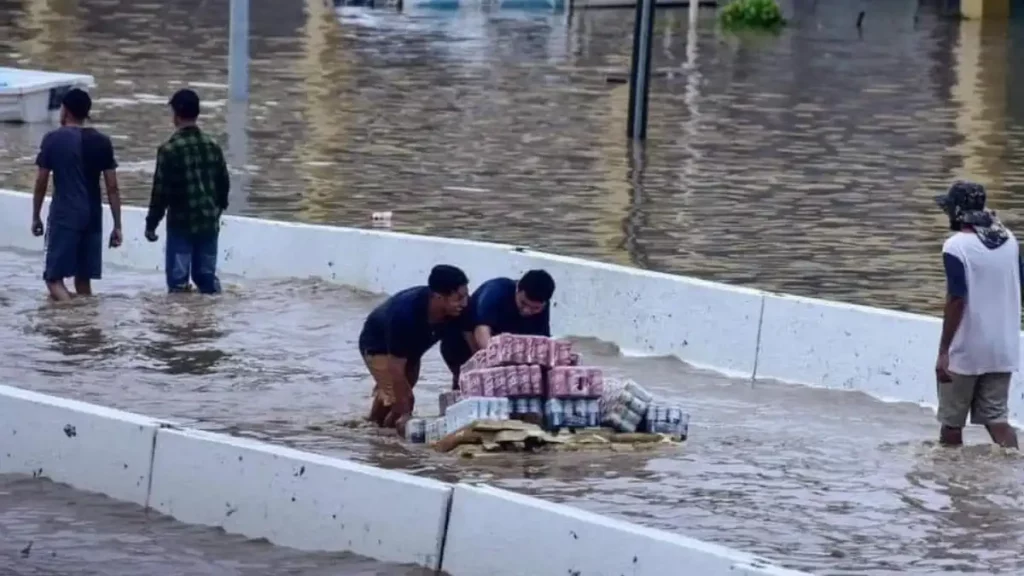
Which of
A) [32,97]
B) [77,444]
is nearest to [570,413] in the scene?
[77,444]

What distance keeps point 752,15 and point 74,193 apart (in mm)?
36381

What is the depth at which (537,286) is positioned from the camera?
10.1 metres

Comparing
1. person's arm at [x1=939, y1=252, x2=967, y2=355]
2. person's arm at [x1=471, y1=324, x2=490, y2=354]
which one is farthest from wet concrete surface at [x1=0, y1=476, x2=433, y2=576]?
person's arm at [x1=939, y1=252, x2=967, y2=355]

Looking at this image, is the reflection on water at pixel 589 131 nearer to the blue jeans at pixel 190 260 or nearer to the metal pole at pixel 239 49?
the metal pole at pixel 239 49

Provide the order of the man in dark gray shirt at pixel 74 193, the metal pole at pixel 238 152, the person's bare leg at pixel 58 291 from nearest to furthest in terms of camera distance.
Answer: the man in dark gray shirt at pixel 74 193
the person's bare leg at pixel 58 291
the metal pole at pixel 238 152

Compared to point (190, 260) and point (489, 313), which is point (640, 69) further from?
point (489, 313)

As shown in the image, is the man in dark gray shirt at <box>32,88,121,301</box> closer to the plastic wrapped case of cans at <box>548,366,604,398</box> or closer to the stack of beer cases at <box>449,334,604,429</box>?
the stack of beer cases at <box>449,334,604,429</box>

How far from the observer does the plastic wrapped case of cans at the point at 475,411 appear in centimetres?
988

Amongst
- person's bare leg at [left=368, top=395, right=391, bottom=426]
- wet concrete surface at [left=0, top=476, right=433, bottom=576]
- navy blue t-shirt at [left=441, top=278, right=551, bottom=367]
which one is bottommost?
wet concrete surface at [left=0, top=476, right=433, bottom=576]

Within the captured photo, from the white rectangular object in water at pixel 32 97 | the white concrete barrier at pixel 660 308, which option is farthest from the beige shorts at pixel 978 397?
the white rectangular object in water at pixel 32 97

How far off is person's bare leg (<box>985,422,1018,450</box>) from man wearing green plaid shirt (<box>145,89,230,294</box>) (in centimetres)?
578

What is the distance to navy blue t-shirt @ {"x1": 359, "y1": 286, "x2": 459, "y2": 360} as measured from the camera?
1012 centimetres

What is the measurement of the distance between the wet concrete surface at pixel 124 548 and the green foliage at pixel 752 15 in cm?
4024

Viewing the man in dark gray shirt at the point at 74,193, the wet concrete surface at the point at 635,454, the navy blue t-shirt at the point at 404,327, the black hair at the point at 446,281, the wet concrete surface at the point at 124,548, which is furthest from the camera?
the man in dark gray shirt at the point at 74,193
